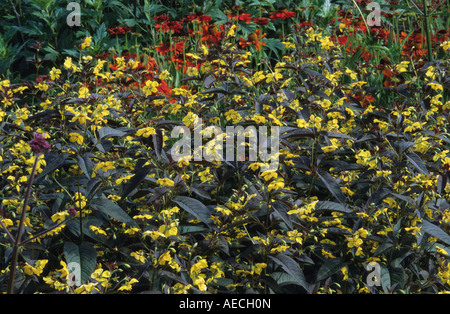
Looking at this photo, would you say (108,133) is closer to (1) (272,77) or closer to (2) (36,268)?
(2) (36,268)

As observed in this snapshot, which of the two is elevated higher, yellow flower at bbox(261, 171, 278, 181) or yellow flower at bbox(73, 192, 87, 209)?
yellow flower at bbox(261, 171, 278, 181)

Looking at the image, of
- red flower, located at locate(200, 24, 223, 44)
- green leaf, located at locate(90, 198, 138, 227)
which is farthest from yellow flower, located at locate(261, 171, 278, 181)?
red flower, located at locate(200, 24, 223, 44)

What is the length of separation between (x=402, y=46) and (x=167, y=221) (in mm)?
2200

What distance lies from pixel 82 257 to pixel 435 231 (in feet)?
3.59

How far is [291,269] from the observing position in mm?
1574

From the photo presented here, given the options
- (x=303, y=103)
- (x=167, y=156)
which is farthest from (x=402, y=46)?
(x=167, y=156)

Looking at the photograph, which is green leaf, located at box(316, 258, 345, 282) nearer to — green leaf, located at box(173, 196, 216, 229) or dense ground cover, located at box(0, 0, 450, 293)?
dense ground cover, located at box(0, 0, 450, 293)

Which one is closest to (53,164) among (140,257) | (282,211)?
(140,257)

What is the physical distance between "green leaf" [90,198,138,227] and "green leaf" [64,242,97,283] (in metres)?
0.12

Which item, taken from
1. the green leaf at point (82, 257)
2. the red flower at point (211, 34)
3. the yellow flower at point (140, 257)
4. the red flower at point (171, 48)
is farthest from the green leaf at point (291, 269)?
the red flower at point (171, 48)

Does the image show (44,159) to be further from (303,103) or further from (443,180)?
(443,180)

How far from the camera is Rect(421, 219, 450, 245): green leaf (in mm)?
1635

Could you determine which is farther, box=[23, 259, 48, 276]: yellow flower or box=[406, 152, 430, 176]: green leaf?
box=[406, 152, 430, 176]: green leaf

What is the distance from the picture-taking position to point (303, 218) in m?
1.77
